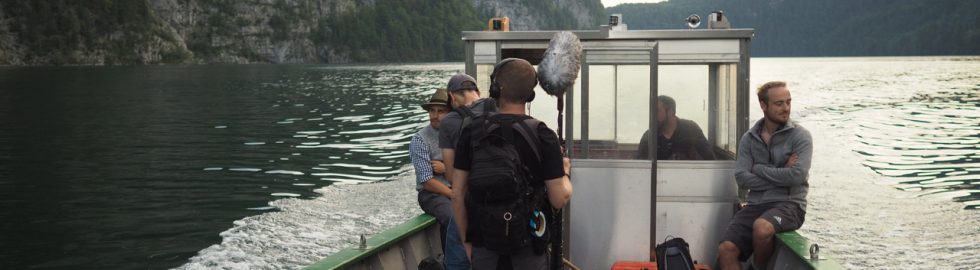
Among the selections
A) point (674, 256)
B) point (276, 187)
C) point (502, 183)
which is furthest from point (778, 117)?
point (276, 187)

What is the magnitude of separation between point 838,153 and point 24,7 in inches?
6318

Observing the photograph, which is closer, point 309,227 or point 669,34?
point 669,34

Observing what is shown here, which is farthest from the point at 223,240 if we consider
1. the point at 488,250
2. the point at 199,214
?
the point at 488,250

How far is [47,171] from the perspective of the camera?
26297 millimetres

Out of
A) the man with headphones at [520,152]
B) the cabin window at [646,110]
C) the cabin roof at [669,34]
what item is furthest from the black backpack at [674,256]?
the man with headphones at [520,152]

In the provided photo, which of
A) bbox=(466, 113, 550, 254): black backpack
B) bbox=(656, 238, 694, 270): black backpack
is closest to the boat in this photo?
bbox=(656, 238, 694, 270): black backpack

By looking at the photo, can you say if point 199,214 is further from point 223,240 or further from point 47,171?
point 47,171

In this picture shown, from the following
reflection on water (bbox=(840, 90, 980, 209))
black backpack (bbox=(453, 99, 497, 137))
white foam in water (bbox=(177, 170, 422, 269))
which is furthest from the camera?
reflection on water (bbox=(840, 90, 980, 209))

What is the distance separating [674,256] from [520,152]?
125 inches

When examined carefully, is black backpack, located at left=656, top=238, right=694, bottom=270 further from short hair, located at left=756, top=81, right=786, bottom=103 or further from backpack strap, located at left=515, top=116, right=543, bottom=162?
backpack strap, located at left=515, top=116, right=543, bottom=162

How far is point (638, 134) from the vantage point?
8344mm

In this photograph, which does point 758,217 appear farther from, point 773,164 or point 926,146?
point 926,146

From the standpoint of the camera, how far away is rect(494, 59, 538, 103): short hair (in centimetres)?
490

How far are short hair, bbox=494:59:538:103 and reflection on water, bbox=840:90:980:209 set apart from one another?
64.3 ft
